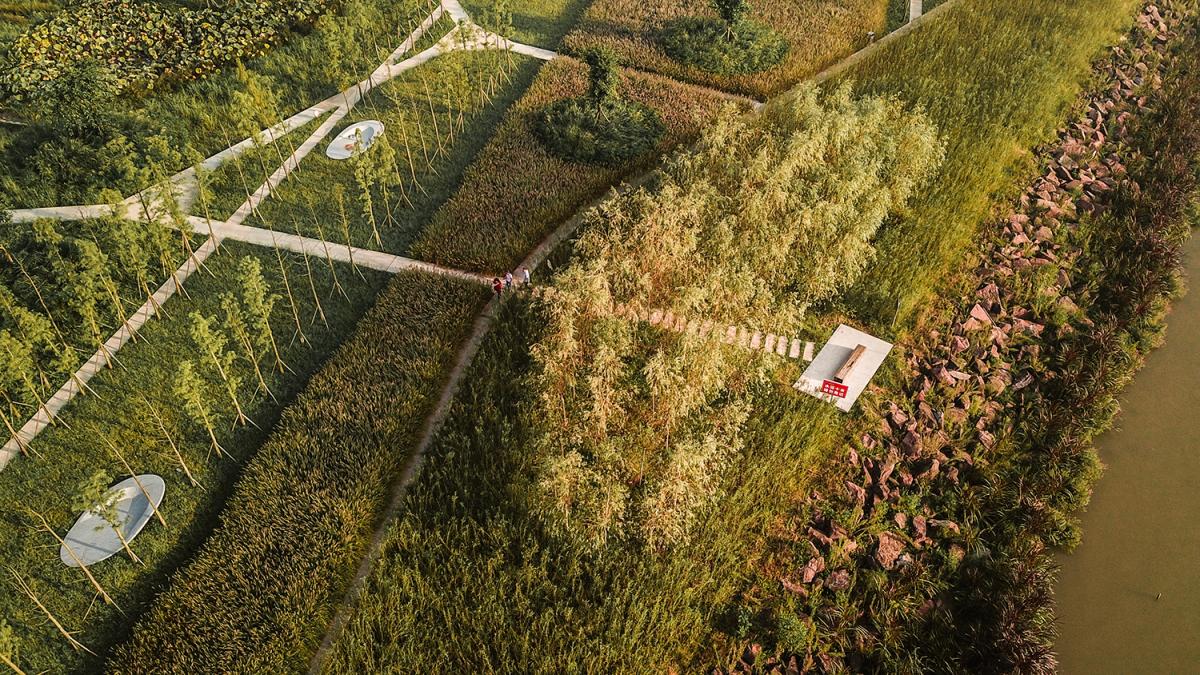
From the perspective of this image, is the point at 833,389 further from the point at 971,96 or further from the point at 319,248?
the point at 971,96

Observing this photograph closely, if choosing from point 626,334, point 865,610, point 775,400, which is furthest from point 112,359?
point 865,610

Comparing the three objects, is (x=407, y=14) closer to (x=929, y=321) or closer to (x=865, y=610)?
(x=929, y=321)

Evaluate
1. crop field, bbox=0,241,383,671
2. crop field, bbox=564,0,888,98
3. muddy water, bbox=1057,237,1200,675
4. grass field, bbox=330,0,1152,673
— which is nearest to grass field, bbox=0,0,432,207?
crop field, bbox=0,241,383,671

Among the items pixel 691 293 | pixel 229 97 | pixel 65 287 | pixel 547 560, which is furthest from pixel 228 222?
pixel 547 560

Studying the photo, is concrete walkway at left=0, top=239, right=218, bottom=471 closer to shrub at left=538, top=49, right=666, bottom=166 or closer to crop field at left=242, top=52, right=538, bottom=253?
crop field at left=242, top=52, right=538, bottom=253

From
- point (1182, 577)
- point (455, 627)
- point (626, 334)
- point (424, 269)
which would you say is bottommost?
point (1182, 577)

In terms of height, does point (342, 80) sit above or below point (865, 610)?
above

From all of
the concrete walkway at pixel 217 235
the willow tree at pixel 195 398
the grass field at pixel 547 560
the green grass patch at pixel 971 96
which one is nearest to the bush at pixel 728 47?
the green grass patch at pixel 971 96

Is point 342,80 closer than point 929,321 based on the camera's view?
No
